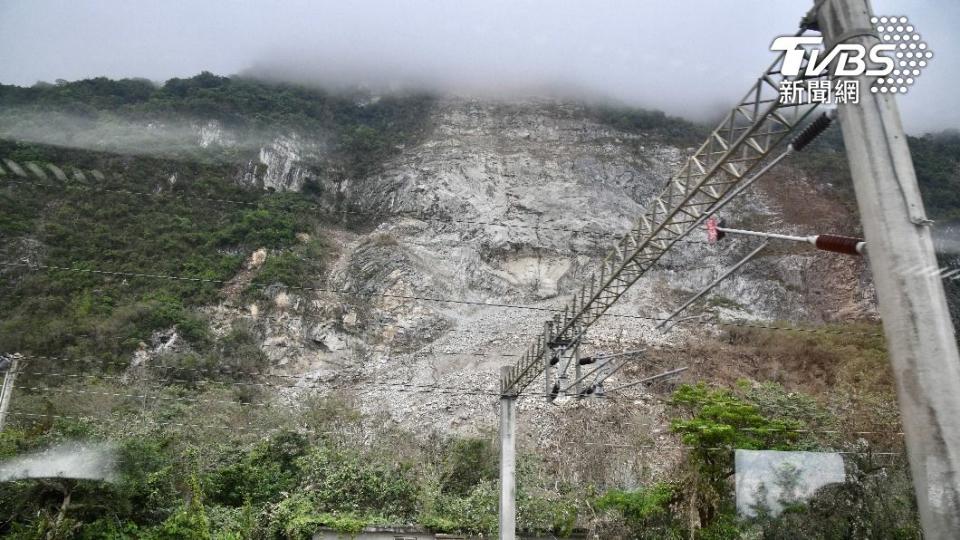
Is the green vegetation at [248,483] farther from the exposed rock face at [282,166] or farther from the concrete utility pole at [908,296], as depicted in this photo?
the exposed rock face at [282,166]

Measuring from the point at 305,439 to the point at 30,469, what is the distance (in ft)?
26.7

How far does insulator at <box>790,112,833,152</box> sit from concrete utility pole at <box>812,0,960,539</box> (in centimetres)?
118

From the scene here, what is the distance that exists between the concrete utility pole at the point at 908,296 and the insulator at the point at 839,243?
648mm

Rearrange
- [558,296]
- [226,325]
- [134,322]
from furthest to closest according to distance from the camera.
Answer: [558,296] < [226,325] < [134,322]

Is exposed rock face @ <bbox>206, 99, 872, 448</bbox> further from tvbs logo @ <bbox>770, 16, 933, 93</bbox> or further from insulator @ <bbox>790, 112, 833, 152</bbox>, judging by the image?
tvbs logo @ <bbox>770, 16, 933, 93</bbox>

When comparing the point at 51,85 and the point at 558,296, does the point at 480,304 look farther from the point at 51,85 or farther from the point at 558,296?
the point at 51,85

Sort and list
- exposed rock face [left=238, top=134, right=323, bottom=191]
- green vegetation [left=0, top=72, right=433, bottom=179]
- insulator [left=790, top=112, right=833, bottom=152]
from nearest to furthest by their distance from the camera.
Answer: insulator [left=790, top=112, right=833, bottom=152] → green vegetation [left=0, top=72, right=433, bottom=179] → exposed rock face [left=238, top=134, right=323, bottom=191]

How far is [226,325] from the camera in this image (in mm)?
36625

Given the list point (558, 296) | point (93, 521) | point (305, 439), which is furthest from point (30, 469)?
point (558, 296)

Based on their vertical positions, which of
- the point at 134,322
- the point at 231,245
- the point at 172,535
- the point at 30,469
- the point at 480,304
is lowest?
the point at 172,535

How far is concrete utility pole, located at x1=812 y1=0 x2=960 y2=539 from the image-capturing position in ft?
13.1

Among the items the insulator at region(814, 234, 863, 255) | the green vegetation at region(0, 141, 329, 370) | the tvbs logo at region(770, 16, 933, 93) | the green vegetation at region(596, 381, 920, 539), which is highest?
the green vegetation at region(0, 141, 329, 370)

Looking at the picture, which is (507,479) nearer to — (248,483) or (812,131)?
(812,131)

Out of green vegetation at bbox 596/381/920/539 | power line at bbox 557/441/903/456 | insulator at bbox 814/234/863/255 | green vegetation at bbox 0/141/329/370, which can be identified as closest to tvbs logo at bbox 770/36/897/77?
insulator at bbox 814/234/863/255
